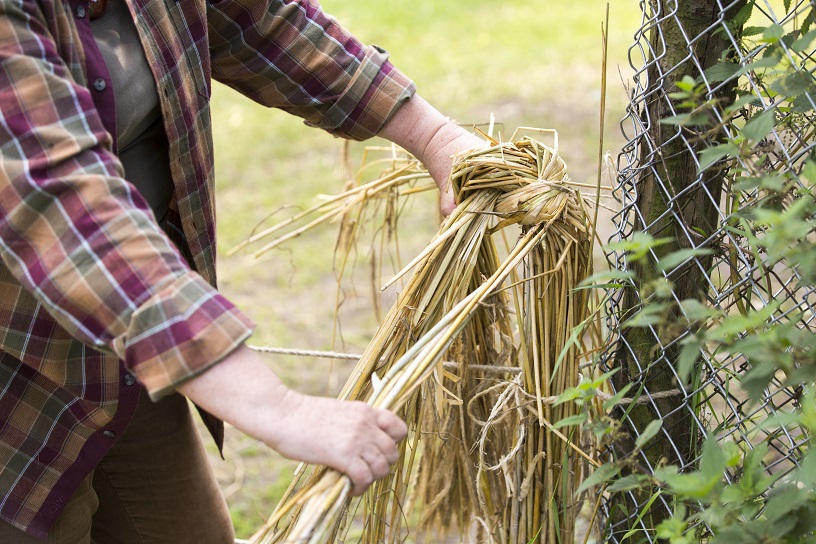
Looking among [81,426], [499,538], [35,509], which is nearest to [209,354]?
[81,426]

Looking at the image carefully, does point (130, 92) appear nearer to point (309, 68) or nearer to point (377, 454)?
point (309, 68)

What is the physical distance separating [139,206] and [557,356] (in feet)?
2.58

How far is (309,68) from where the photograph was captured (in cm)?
157

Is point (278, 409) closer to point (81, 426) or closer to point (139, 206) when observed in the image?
point (139, 206)

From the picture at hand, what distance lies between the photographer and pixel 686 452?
153 cm

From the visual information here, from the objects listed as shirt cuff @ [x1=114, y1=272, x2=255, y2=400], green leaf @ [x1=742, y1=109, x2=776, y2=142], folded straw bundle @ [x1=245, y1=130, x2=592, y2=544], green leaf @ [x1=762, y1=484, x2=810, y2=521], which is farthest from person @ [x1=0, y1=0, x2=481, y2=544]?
green leaf @ [x1=742, y1=109, x2=776, y2=142]

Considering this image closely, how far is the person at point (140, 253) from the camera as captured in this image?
101cm

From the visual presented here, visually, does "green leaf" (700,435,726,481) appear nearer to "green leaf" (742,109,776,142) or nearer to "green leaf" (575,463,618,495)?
"green leaf" (575,463,618,495)

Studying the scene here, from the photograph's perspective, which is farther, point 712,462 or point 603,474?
point 603,474

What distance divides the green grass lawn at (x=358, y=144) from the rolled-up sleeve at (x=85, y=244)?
962 millimetres

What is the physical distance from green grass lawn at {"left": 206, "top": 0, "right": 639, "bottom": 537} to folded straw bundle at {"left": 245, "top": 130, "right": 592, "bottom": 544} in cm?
42

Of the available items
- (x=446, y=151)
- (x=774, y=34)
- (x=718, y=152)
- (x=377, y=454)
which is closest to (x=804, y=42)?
(x=774, y=34)

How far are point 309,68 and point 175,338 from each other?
72cm

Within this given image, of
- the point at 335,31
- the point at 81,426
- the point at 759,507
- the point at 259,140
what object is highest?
the point at 259,140
